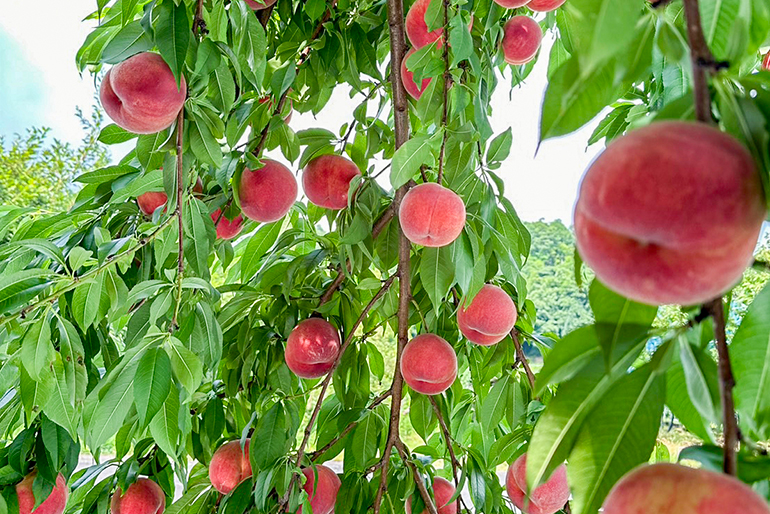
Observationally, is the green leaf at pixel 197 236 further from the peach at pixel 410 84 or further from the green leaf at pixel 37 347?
the peach at pixel 410 84

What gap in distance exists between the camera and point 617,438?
0.28 m

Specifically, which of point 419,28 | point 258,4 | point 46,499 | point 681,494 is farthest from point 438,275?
point 681,494

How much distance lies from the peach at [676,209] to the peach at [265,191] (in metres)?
0.72

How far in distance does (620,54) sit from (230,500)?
0.76 m

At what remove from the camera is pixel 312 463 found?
900 mm

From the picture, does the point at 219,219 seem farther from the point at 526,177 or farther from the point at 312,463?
the point at 526,177

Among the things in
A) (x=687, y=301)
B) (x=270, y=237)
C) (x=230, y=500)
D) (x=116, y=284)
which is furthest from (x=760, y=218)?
(x=270, y=237)

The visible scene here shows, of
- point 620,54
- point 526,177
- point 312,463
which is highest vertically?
point 620,54

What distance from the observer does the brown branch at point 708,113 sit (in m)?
0.21

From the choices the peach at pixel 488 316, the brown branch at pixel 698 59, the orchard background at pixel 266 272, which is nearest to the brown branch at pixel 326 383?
the orchard background at pixel 266 272

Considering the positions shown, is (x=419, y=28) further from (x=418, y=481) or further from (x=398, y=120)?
(x=418, y=481)

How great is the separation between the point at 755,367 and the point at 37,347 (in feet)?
2.02

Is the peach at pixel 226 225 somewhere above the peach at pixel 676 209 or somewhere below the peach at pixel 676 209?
below

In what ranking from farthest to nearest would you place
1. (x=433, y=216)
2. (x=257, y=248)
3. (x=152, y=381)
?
(x=257, y=248)
(x=433, y=216)
(x=152, y=381)
